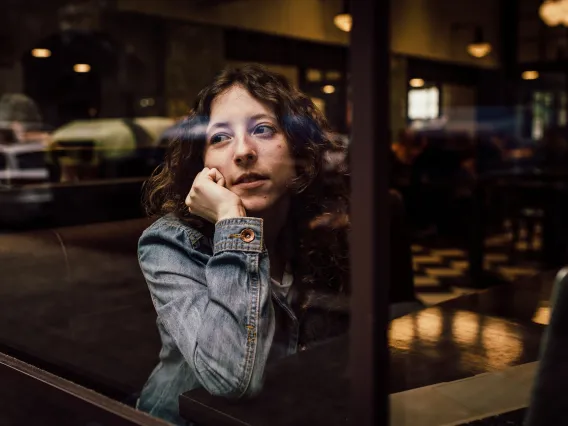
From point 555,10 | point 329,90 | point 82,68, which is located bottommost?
point 329,90

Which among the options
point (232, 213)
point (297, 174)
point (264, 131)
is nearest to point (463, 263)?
point (297, 174)

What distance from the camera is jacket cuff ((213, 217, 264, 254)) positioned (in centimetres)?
136

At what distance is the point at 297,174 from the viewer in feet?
5.24

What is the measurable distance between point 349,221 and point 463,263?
6.59 meters

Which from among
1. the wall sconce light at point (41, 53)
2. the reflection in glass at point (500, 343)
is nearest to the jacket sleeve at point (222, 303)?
the reflection in glass at point (500, 343)

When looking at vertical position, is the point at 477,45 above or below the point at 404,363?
above

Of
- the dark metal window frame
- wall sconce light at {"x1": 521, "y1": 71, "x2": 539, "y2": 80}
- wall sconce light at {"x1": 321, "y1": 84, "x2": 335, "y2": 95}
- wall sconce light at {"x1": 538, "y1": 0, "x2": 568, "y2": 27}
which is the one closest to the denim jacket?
the dark metal window frame

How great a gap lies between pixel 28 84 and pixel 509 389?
501cm

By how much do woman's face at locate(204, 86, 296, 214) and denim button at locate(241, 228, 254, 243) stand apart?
0.10m

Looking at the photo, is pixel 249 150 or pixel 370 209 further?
pixel 249 150

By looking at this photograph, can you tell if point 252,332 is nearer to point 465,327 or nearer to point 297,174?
point 297,174

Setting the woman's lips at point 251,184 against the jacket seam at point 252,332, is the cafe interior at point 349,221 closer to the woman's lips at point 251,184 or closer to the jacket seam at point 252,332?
the jacket seam at point 252,332

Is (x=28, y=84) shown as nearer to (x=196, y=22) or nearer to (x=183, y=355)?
(x=196, y=22)

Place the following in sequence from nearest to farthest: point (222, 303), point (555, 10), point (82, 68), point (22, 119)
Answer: point (222, 303) → point (22, 119) → point (82, 68) → point (555, 10)
